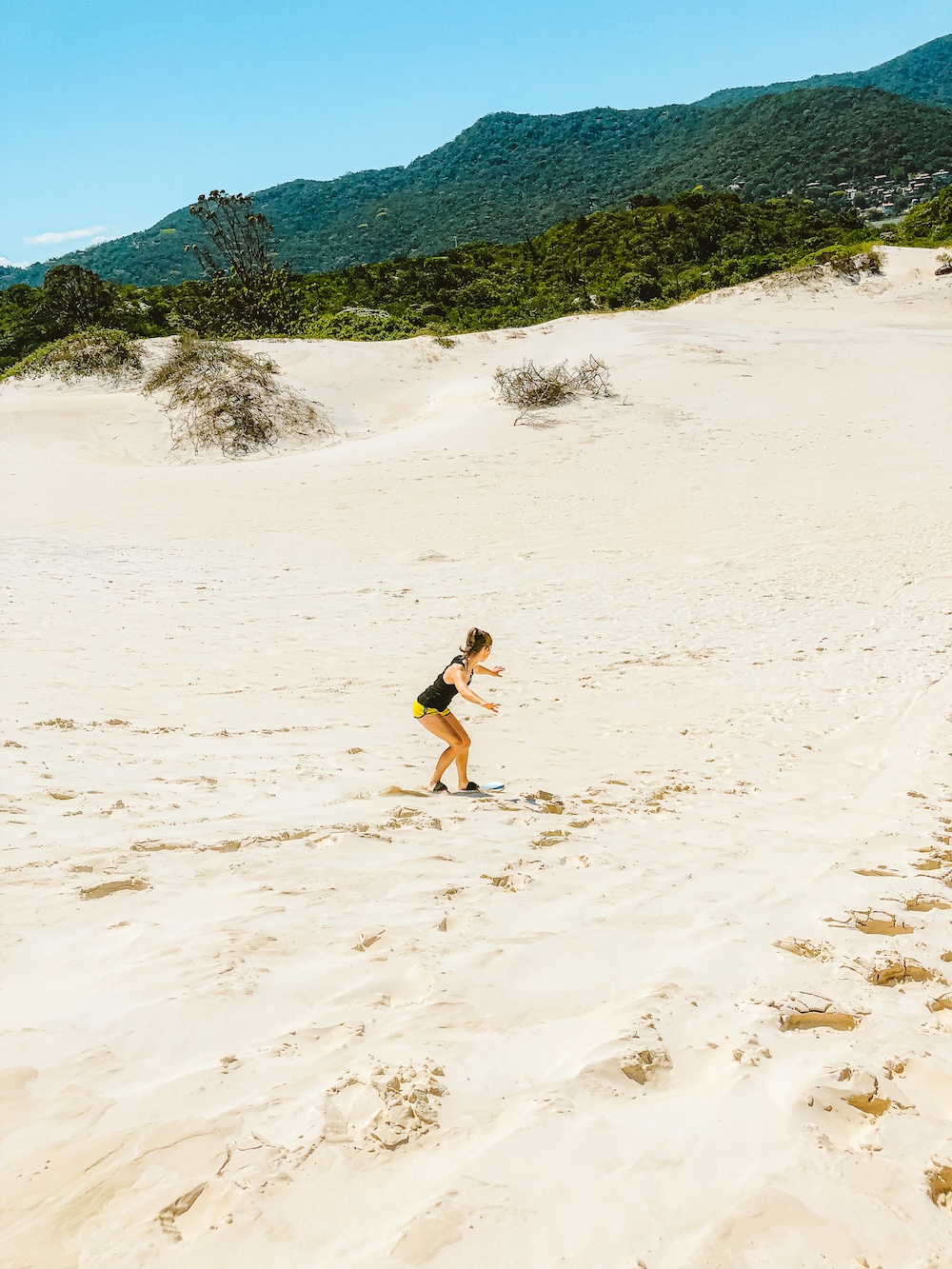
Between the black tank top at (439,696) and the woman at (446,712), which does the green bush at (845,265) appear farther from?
the black tank top at (439,696)

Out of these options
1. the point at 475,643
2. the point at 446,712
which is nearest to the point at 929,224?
the point at 475,643

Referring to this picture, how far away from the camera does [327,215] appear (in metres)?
109

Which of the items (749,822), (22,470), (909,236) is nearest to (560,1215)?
(749,822)

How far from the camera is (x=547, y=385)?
20844 millimetres

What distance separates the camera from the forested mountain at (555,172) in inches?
3268

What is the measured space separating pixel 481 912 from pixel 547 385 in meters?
19.1

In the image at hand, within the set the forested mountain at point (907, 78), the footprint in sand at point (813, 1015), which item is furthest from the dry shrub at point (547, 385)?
the forested mountain at point (907, 78)

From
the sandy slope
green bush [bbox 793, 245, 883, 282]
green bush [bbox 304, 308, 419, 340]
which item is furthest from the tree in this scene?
the sandy slope

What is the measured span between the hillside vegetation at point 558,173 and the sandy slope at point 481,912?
83.0 meters

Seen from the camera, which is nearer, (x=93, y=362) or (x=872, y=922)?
(x=872, y=922)

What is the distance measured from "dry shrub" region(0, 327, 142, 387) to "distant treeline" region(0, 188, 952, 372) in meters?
6.04

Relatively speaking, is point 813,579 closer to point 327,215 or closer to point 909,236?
point 909,236

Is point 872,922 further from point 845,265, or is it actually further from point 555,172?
point 555,172

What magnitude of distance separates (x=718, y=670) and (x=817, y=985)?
542cm
